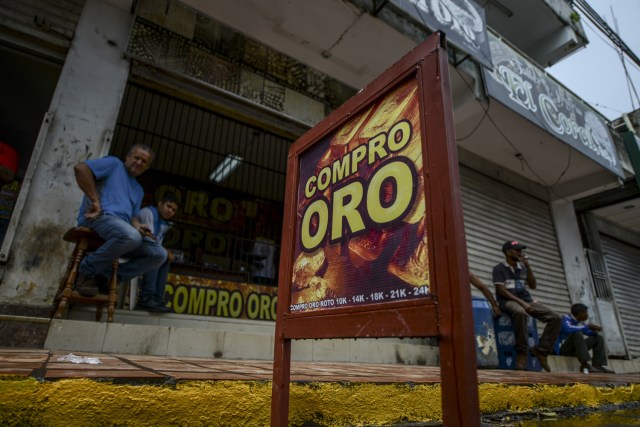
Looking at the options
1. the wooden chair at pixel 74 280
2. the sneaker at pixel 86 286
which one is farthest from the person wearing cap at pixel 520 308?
the sneaker at pixel 86 286

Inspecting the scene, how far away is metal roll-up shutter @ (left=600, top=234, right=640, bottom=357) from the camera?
947cm

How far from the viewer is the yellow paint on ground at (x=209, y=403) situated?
0.96m

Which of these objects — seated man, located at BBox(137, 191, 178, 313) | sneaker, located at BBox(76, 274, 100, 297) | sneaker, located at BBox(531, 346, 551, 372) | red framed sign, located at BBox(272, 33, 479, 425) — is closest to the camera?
red framed sign, located at BBox(272, 33, 479, 425)

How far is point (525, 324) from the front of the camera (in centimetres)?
437

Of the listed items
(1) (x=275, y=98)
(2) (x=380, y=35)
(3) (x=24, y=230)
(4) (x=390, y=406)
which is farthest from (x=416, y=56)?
A: (1) (x=275, y=98)

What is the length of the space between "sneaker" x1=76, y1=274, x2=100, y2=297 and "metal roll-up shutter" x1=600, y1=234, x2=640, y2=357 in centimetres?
1157

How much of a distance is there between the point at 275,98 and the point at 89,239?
340 centimetres

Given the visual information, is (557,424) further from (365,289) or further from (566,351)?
(566,351)

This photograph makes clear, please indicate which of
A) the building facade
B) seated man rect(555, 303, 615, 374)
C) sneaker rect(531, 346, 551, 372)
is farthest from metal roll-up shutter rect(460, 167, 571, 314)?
sneaker rect(531, 346, 551, 372)

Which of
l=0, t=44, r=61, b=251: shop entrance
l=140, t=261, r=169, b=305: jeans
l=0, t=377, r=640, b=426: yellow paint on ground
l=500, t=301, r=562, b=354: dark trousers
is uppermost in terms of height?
l=0, t=44, r=61, b=251: shop entrance

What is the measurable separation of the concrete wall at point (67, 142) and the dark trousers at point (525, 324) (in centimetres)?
504

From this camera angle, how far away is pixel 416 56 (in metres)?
1.11

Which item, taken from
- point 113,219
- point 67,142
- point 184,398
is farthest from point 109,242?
point 184,398

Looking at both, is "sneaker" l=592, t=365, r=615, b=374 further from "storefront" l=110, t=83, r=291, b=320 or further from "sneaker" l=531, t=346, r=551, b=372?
"storefront" l=110, t=83, r=291, b=320
